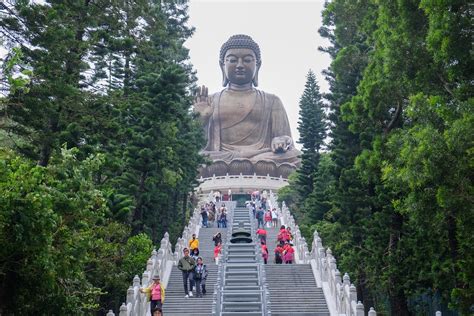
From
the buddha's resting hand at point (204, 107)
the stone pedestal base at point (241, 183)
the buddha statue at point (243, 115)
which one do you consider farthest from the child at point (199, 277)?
the buddha's resting hand at point (204, 107)

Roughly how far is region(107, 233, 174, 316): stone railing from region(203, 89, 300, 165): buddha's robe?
87.2ft

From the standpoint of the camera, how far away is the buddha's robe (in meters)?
44.4

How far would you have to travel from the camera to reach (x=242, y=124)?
147ft

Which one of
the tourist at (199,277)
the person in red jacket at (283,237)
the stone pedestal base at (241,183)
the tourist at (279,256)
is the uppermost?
the stone pedestal base at (241,183)

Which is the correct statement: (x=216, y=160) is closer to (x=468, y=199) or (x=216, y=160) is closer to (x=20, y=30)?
(x=20, y=30)

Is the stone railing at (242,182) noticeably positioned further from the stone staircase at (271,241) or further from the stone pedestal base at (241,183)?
the stone staircase at (271,241)

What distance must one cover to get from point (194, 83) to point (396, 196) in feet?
58.2

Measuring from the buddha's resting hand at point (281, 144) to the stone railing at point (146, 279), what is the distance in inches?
986

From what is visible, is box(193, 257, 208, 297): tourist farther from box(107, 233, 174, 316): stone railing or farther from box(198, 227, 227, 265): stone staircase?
box(198, 227, 227, 265): stone staircase

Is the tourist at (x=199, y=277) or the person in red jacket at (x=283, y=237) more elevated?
the person in red jacket at (x=283, y=237)

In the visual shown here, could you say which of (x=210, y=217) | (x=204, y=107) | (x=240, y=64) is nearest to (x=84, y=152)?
(x=210, y=217)

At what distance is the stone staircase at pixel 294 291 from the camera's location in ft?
47.5

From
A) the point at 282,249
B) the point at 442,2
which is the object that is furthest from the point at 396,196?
the point at 442,2

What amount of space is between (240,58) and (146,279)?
1284 inches
